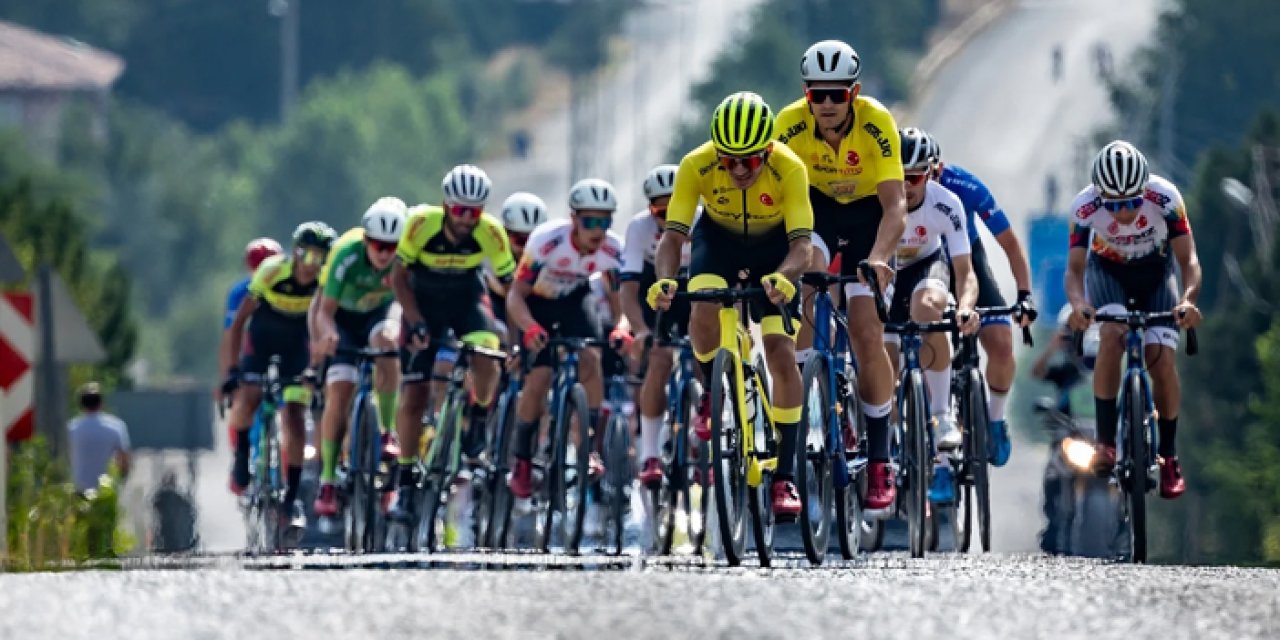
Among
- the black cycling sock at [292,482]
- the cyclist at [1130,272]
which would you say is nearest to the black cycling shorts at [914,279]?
the cyclist at [1130,272]

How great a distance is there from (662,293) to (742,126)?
0.73 metres

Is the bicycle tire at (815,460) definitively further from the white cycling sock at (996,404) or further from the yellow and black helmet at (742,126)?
the white cycling sock at (996,404)

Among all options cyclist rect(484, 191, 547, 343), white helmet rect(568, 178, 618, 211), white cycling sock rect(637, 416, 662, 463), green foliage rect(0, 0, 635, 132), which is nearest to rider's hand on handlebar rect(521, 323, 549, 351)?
white cycling sock rect(637, 416, 662, 463)

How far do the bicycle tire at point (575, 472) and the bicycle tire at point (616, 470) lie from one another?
0.30m

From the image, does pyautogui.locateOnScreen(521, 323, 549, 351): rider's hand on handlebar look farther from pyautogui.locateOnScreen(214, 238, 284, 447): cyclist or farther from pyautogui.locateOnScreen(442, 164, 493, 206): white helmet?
pyautogui.locateOnScreen(214, 238, 284, 447): cyclist

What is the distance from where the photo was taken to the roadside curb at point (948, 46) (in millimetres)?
107062

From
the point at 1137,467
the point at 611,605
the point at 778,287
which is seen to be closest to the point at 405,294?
the point at 1137,467

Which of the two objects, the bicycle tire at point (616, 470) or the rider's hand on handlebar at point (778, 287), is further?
the bicycle tire at point (616, 470)

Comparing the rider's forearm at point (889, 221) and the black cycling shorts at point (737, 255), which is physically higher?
the rider's forearm at point (889, 221)

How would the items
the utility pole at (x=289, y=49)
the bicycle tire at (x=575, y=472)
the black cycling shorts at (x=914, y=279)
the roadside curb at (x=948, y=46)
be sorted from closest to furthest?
the black cycling shorts at (x=914, y=279)
the bicycle tire at (x=575, y=472)
the roadside curb at (x=948, y=46)
the utility pole at (x=289, y=49)

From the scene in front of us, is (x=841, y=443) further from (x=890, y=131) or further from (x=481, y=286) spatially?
(x=481, y=286)

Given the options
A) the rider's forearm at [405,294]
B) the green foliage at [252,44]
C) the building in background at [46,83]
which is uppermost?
the green foliage at [252,44]

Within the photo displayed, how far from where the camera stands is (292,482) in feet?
67.4

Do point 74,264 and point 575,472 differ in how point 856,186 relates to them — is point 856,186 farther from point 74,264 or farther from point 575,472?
point 74,264
